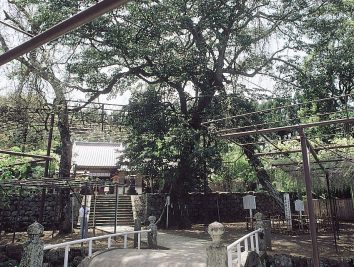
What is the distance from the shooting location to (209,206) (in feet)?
76.0

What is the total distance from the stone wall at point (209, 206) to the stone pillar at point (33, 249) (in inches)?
613

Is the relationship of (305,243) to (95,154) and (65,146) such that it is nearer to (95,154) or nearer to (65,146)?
(65,146)

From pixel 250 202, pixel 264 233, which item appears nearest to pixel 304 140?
pixel 264 233

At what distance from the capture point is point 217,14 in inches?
632

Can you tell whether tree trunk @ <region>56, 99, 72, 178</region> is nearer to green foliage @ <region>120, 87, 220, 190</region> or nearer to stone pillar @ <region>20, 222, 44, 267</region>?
green foliage @ <region>120, 87, 220, 190</region>

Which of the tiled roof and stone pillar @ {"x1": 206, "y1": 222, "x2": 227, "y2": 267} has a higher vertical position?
the tiled roof

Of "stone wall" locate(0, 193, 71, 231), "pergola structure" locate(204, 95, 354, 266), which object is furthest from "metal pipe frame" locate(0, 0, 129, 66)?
"stone wall" locate(0, 193, 71, 231)

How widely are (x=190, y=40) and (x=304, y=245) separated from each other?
39.4 ft

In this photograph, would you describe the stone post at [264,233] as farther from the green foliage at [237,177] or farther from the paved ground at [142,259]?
the green foliage at [237,177]

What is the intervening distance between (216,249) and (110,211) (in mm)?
17205

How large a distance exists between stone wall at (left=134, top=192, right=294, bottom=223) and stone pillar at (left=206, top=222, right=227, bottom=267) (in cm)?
1512

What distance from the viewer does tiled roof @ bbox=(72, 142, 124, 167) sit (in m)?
28.9

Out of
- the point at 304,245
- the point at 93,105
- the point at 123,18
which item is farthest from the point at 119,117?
the point at 304,245

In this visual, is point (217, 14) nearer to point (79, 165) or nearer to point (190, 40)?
point (190, 40)
